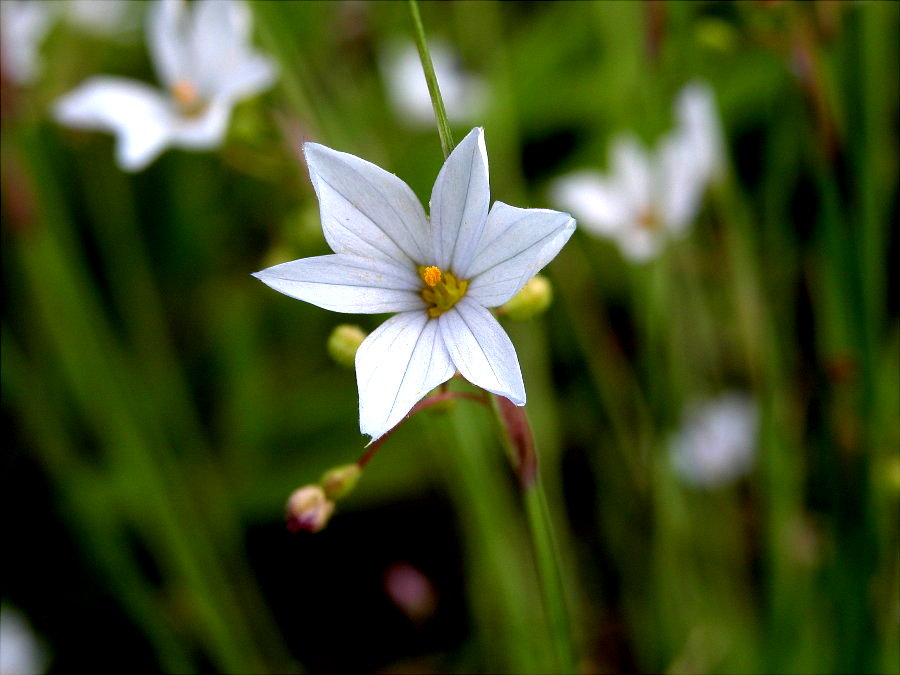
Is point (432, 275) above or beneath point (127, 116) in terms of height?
beneath

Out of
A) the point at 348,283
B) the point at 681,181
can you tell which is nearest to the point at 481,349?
the point at 348,283

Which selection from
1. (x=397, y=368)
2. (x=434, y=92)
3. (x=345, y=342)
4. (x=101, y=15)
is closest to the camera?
(x=434, y=92)

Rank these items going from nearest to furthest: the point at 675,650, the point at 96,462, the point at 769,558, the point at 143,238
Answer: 1. the point at 769,558
2. the point at 675,650
3. the point at 96,462
4. the point at 143,238

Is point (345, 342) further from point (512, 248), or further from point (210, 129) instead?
point (210, 129)

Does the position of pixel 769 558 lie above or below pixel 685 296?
below

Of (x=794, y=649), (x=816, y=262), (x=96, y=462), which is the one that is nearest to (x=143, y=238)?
(x=96, y=462)

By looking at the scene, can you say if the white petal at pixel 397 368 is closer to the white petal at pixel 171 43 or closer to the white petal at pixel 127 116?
the white petal at pixel 127 116

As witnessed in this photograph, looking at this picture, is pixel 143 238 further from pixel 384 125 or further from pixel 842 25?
pixel 842 25

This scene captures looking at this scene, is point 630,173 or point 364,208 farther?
point 630,173
